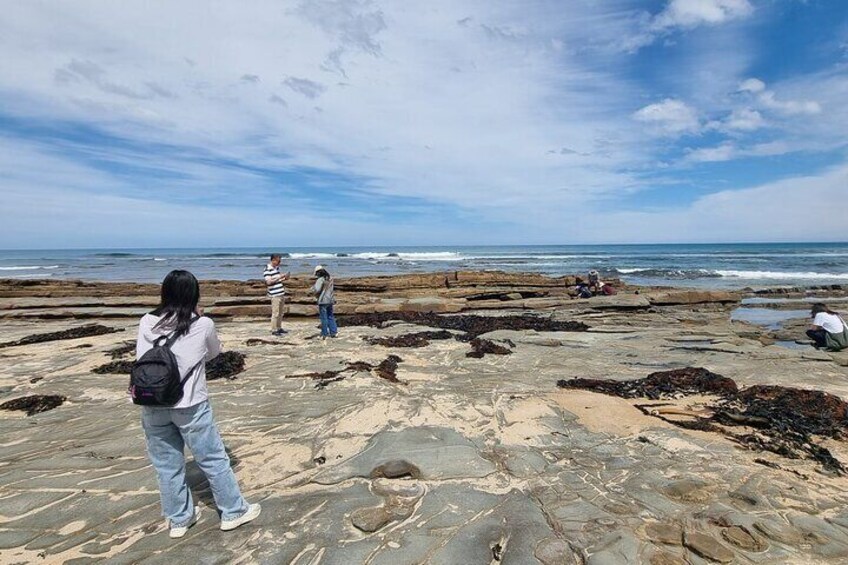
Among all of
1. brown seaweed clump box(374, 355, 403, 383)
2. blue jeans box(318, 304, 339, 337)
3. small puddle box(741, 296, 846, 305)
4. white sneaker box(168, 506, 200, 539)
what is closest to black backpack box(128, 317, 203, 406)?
white sneaker box(168, 506, 200, 539)

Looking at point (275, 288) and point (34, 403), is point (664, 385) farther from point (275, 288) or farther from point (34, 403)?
point (34, 403)

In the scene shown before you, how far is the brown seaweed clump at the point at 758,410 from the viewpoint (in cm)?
484

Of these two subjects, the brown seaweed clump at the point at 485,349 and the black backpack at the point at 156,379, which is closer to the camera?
the black backpack at the point at 156,379

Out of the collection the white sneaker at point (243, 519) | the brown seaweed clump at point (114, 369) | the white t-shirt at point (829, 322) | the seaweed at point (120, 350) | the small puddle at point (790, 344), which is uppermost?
the white t-shirt at point (829, 322)

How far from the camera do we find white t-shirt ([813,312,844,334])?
9969 millimetres

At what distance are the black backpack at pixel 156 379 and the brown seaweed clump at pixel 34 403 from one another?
439cm

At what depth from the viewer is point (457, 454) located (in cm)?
459

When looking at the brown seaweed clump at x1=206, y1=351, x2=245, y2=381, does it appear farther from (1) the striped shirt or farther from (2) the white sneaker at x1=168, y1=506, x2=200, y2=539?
(2) the white sneaker at x1=168, y1=506, x2=200, y2=539

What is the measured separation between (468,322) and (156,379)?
1129 centimetres

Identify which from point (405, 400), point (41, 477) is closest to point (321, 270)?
point (405, 400)

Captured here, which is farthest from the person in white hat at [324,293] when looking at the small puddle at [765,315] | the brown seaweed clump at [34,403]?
the small puddle at [765,315]

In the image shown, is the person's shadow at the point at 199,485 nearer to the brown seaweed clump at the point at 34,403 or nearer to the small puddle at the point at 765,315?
the brown seaweed clump at the point at 34,403

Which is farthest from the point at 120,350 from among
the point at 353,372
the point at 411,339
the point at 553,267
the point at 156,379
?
the point at 553,267

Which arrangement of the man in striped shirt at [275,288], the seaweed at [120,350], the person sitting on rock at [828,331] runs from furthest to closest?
the man in striped shirt at [275,288]
the person sitting on rock at [828,331]
the seaweed at [120,350]
